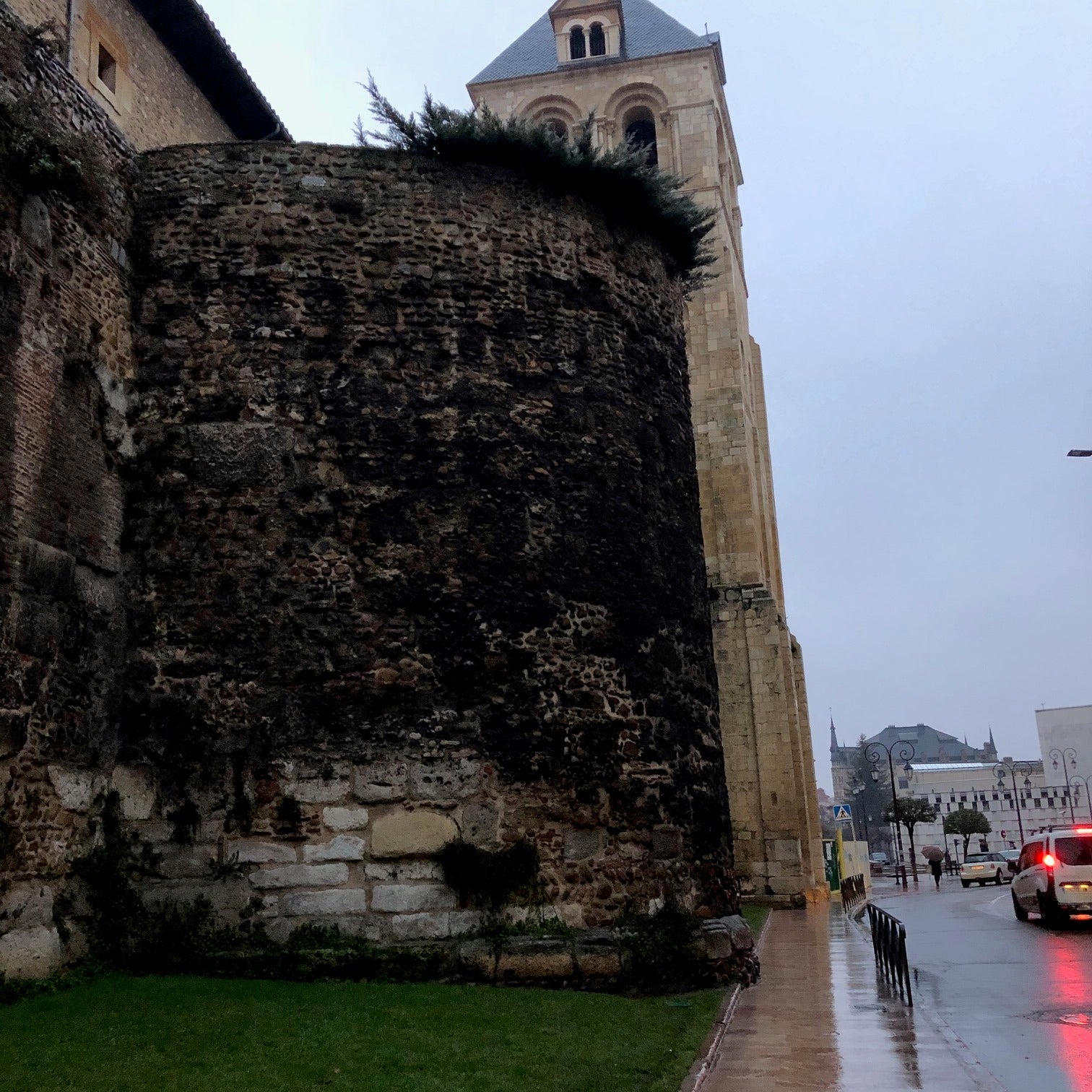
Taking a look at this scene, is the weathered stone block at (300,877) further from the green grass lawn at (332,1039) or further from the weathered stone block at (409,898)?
the green grass lawn at (332,1039)

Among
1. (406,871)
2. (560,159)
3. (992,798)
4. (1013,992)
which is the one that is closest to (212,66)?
(560,159)

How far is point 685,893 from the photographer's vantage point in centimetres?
949

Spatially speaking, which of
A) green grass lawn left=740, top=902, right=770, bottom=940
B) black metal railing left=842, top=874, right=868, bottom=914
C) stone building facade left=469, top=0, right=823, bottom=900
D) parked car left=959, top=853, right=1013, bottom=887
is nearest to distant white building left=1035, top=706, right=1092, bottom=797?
parked car left=959, top=853, right=1013, bottom=887

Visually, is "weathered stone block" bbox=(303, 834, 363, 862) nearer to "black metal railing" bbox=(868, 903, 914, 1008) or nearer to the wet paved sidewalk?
the wet paved sidewalk

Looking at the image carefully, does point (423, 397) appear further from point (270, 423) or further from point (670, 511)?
point (670, 511)

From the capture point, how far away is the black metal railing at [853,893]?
74.5 ft

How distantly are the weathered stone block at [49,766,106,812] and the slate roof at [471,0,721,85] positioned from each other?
2984cm

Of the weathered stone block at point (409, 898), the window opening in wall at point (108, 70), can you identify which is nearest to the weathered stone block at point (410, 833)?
the weathered stone block at point (409, 898)

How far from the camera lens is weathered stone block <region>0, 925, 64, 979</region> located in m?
7.05

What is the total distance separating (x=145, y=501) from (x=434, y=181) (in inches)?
149

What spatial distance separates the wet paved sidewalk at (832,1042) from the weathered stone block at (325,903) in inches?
109

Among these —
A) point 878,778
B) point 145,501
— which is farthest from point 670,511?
point 878,778

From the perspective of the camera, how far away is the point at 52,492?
26.5 feet

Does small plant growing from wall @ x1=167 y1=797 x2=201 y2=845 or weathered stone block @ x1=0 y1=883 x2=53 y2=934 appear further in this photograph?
small plant growing from wall @ x1=167 y1=797 x2=201 y2=845
